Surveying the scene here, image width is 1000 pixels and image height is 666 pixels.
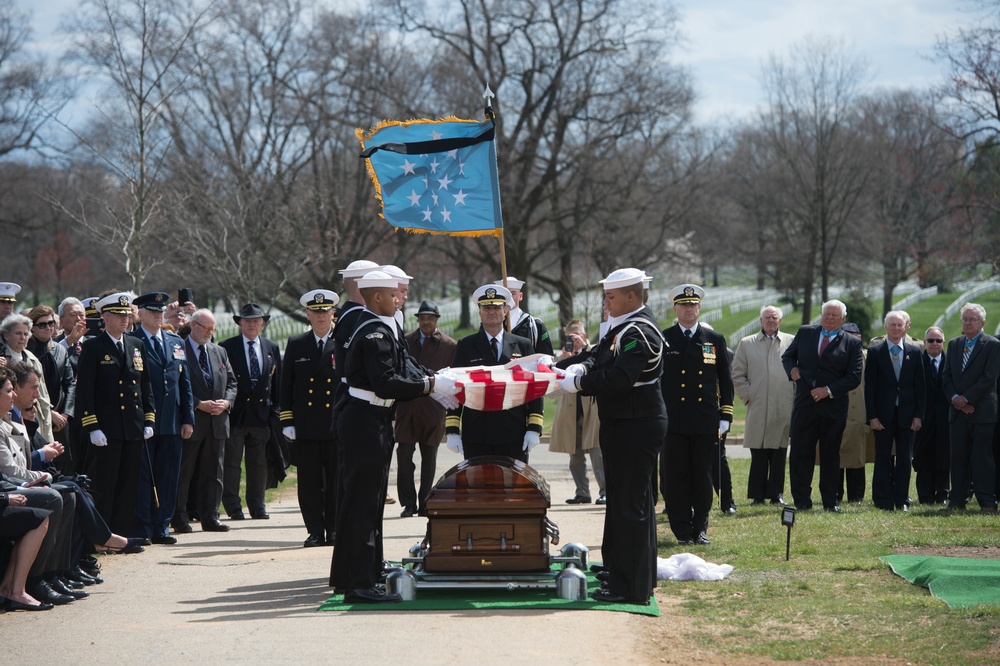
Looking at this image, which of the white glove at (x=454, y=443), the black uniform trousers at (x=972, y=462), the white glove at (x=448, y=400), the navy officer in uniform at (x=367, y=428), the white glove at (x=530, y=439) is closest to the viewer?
the navy officer in uniform at (x=367, y=428)

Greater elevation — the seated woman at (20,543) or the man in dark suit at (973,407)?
the man in dark suit at (973,407)

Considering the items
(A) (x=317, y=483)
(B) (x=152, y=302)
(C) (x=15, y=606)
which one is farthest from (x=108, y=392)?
(C) (x=15, y=606)

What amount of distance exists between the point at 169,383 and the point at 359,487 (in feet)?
12.6

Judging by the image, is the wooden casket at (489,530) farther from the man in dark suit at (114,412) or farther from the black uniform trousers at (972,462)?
the black uniform trousers at (972,462)

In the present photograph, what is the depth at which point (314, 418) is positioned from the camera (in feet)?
34.3

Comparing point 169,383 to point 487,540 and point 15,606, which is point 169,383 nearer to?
point 15,606

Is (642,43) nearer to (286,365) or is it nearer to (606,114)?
(606,114)

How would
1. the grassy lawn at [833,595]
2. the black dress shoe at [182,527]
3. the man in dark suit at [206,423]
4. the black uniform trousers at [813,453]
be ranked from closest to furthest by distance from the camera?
1. the grassy lawn at [833,595]
2. the black dress shoe at [182,527]
3. the man in dark suit at [206,423]
4. the black uniform trousers at [813,453]

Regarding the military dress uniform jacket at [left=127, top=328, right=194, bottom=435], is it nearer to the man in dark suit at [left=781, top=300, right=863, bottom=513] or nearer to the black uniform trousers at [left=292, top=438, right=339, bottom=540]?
the black uniform trousers at [left=292, top=438, right=339, bottom=540]

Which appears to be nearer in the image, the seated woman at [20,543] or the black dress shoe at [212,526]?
the seated woman at [20,543]

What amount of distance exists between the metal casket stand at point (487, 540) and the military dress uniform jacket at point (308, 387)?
2867mm

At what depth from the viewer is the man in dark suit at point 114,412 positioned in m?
10.1

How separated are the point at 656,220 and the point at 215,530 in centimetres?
2930

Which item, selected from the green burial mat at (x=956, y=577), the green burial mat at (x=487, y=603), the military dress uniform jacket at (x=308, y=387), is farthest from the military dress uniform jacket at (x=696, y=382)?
the military dress uniform jacket at (x=308, y=387)
